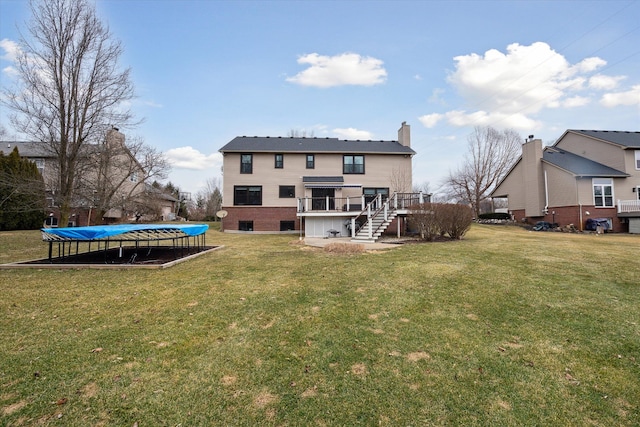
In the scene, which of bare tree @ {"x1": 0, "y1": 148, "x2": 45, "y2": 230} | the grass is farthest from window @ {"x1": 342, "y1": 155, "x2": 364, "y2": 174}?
bare tree @ {"x1": 0, "y1": 148, "x2": 45, "y2": 230}

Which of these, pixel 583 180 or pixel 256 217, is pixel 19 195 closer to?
pixel 256 217

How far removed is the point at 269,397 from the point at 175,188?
203 feet

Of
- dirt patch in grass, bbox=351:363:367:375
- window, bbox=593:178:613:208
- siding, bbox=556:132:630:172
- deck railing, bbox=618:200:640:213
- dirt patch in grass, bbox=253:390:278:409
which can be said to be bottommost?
dirt patch in grass, bbox=253:390:278:409

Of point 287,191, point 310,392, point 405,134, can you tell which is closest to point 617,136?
point 405,134

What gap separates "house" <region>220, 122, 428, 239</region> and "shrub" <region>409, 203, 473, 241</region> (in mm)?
7633

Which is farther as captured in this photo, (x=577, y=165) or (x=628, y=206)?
(x=577, y=165)

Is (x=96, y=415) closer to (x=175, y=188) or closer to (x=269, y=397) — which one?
(x=269, y=397)

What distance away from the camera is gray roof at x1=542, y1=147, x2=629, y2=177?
73.3ft

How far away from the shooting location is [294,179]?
74.7 feet

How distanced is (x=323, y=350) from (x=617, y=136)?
3435 cm

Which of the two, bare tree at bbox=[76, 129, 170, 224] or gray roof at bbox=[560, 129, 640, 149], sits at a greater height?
gray roof at bbox=[560, 129, 640, 149]

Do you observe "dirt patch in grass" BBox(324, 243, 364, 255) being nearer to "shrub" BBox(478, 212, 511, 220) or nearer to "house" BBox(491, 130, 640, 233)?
"house" BBox(491, 130, 640, 233)

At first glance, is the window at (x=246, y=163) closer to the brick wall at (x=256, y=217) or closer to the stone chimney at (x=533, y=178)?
the brick wall at (x=256, y=217)

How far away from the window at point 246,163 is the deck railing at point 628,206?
2789cm
